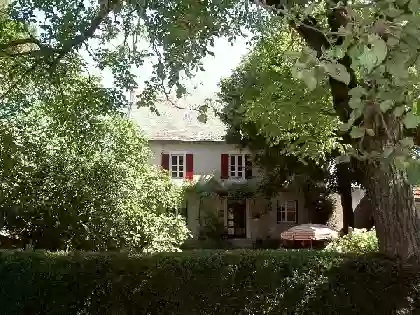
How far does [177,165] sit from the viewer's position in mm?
34312

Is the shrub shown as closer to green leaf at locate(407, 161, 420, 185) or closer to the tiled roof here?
green leaf at locate(407, 161, 420, 185)

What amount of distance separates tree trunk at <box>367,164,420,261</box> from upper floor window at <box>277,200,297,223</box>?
2602cm

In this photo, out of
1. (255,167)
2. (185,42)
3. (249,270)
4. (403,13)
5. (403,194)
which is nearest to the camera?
(403,13)

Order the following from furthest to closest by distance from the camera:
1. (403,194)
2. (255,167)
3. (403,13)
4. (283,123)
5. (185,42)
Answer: (255,167)
(283,123)
(403,194)
(185,42)
(403,13)

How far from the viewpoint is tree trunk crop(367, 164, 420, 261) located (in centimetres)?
816

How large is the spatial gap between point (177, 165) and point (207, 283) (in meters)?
25.2

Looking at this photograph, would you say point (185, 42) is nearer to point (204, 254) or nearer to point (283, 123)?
point (204, 254)

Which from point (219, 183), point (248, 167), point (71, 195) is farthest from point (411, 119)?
point (219, 183)

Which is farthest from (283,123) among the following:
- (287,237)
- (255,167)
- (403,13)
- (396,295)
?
(255,167)

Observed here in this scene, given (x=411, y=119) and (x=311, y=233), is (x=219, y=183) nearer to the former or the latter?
(x=311, y=233)

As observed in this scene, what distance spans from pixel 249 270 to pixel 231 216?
25.3 meters

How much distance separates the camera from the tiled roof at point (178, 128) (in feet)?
112

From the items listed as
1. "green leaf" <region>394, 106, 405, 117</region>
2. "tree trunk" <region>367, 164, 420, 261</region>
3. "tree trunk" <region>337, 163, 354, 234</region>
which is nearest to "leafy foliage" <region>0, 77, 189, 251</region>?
"tree trunk" <region>367, 164, 420, 261</region>

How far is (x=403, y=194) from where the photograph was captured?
8.21 m
